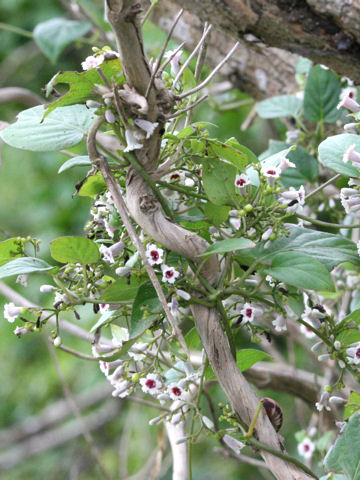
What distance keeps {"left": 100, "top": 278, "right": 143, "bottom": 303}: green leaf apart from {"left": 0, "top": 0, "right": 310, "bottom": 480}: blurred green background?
1463 mm

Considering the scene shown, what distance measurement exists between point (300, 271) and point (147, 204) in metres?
0.13

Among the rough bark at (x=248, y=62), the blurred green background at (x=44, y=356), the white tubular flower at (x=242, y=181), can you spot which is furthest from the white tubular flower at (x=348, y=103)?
the blurred green background at (x=44, y=356)

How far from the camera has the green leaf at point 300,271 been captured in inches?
18.3

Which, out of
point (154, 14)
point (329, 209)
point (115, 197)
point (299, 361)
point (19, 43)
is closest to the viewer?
point (115, 197)

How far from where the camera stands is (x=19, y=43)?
2.41m

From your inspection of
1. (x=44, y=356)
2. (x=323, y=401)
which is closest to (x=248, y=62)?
(x=323, y=401)

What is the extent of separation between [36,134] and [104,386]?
1.59m

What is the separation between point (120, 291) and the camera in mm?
507

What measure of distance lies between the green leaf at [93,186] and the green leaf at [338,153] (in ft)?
0.65

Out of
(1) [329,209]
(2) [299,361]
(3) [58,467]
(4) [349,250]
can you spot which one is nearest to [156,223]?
(4) [349,250]

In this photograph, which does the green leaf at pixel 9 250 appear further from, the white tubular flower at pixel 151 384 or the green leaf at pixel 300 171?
the green leaf at pixel 300 171

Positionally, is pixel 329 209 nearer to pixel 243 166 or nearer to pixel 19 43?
pixel 243 166

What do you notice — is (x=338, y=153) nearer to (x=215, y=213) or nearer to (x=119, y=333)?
(x=215, y=213)

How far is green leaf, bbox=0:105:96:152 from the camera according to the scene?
50cm
